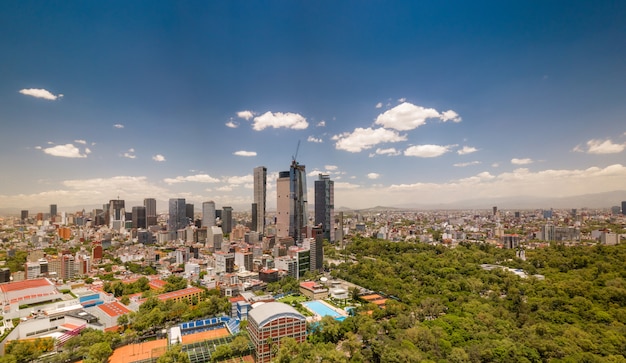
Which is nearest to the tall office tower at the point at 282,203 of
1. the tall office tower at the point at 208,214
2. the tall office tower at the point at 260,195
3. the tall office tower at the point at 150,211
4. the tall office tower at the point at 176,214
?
the tall office tower at the point at 260,195

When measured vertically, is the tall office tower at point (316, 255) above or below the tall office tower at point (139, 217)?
below

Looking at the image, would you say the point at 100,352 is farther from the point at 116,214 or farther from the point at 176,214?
the point at 116,214

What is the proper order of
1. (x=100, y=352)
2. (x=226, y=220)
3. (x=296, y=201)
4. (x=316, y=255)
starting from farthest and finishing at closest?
(x=226, y=220)
(x=296, y=201)
(x=316, y=255)
(x=100, y=352)

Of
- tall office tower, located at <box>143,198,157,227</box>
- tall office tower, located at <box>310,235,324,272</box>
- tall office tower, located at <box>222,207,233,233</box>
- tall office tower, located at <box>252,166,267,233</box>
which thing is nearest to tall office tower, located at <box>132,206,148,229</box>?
tall office tower, located at <box>143,198,157,227</box>

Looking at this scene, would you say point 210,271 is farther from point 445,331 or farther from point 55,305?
point 445,331

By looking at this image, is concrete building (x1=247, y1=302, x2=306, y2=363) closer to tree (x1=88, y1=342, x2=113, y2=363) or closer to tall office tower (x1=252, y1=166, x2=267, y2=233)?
tree (x1=88, y1=342, x2=113, y2=363)

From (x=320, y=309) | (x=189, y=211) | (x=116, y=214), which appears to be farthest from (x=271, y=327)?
(x=116, y=214)

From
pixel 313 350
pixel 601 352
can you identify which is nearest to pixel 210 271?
pixel 313 350

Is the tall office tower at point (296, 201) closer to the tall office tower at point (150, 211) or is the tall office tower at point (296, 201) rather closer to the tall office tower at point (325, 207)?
the tall office tower at point (325, 207)
